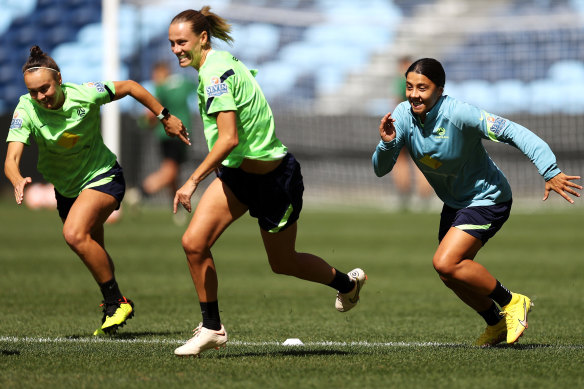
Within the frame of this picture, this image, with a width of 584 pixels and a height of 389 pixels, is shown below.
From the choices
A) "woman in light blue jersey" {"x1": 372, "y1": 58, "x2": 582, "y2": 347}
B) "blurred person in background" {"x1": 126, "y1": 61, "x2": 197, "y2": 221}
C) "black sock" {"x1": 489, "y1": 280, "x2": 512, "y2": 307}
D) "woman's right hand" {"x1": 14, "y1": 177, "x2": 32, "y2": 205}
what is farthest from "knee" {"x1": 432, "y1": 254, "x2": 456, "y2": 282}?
"blurred person in background" {"x1": 126, "y1": 61, "x2": 197, "y2": 221}

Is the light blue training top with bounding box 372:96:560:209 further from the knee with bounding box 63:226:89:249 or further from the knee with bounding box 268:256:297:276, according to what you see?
the knee with bounding box 63:226:89:249

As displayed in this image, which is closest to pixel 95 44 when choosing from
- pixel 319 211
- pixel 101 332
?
pixel 319 211

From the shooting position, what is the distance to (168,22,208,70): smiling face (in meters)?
5.64

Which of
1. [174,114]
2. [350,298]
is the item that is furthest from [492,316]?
[174,114]

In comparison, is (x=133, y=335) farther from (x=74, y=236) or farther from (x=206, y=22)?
(x=206, y=22)

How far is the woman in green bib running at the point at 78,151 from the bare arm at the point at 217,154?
44.6 inches

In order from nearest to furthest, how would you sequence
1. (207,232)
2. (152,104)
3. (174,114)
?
(207,232) → (152,104) → (174,114)

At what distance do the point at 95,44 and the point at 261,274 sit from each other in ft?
45.8

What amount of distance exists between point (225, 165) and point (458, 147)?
4.66ft

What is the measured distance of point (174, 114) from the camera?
57.6ft

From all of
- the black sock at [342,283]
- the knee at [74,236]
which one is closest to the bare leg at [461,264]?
the black sock at [342,283]

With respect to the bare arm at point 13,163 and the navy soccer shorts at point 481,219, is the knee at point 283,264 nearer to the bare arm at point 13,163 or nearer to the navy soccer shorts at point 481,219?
the navy soccer shorts at point 481,219

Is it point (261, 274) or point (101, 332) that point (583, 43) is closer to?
point (261, 274)

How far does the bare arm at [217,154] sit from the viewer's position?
5.32m
